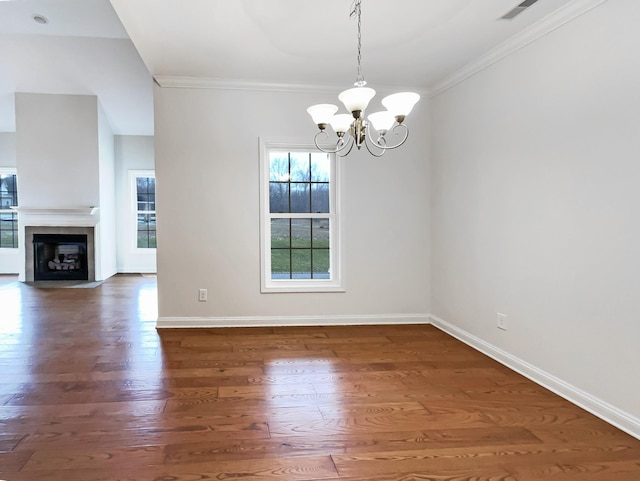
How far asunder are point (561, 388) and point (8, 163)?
979 centimetres

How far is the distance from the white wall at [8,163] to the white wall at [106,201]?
192 centimetres

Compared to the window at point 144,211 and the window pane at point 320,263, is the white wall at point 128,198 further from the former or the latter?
the window pane at point 320,263

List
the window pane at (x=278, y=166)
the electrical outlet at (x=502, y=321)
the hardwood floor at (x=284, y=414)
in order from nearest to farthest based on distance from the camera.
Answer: the hardwood floor at (x=284, y=414) < the electrical outlet at (x=502, y=321) < the window pane at (x=278, y=166)

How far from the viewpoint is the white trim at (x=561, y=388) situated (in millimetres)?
Result: 2312

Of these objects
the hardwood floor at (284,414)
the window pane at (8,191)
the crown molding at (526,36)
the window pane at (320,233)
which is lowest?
the hardwood floor at (284,414)

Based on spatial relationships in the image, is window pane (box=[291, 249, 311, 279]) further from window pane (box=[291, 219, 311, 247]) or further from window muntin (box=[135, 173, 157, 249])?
window muntin (box=[135, 173, 157, 249])

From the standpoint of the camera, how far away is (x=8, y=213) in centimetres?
861

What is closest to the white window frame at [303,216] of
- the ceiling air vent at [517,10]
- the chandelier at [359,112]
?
the chandelier at [359,112]

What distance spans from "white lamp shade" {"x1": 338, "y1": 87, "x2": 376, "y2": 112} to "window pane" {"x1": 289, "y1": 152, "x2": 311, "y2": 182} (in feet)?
7.68

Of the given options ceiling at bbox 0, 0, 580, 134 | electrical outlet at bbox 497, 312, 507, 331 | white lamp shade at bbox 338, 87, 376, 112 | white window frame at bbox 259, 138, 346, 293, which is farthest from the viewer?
white window frame at bbox 259, 138, 346, 293

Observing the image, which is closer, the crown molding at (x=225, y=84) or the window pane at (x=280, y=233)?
the crown molding at (x=225, y=84)

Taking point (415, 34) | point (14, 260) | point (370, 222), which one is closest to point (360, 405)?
point (370, 222)

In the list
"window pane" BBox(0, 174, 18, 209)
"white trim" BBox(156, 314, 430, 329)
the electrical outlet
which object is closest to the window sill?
"white trim" BBox(156, 314, 430, 329)

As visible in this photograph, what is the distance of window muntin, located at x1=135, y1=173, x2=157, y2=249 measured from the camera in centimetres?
867
